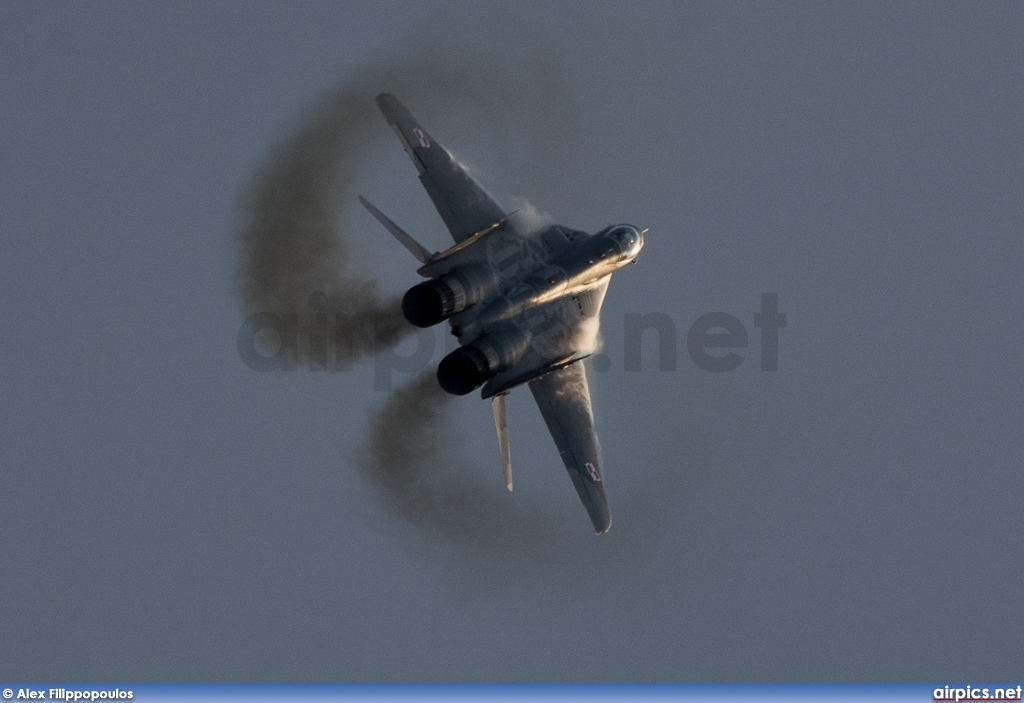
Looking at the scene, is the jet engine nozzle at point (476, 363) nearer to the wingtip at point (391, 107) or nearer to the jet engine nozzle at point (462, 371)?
the jet engine nozzle at point (462, 371)

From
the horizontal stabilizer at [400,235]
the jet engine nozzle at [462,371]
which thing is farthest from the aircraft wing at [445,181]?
the jet engine nozzle at [462,371]

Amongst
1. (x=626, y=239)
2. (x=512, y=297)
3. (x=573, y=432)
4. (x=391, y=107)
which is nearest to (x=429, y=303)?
(x=512, y=297)

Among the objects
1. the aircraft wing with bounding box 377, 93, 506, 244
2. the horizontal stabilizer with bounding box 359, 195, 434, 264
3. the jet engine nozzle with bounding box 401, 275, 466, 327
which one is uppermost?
the aircraft wing with bounding box 377, 93, 506, 244

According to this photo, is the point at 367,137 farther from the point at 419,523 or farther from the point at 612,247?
the point at 419,523

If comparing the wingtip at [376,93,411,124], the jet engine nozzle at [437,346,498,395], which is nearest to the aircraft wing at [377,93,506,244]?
the wingtip at [376,93,411,124]

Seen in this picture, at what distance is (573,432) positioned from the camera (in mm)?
38656

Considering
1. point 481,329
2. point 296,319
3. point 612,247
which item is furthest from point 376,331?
point 612,247

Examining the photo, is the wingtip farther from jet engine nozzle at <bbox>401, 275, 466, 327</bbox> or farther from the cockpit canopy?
the cockpit canopy

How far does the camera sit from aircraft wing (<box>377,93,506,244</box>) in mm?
39781

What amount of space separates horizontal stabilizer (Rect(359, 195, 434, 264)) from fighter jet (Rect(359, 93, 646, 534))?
0.03m

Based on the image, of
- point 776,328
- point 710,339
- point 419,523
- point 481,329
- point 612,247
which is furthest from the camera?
point 776,328

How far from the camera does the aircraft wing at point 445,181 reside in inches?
1566

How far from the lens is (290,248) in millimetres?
42688

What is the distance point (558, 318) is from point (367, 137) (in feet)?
38.7
